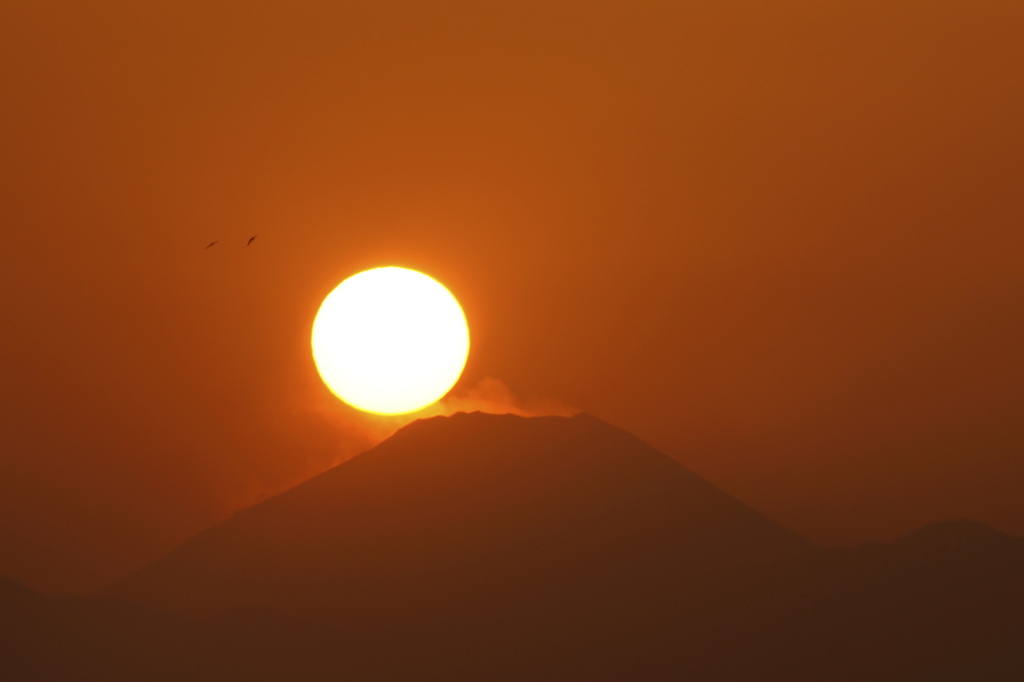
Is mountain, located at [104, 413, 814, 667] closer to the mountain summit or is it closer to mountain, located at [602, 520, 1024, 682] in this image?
the mountain summit

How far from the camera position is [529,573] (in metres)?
4.20

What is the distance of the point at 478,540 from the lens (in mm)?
4215

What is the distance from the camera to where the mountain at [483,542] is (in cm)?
415

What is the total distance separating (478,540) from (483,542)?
26 millimetres

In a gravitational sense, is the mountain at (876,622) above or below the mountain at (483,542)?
below

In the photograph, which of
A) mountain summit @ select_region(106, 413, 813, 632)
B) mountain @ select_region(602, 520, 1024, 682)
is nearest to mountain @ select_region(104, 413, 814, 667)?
mountain summit @ select_region(106, 413, 813, 632)

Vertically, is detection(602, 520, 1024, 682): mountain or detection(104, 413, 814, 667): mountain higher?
detection(104, 413, 814, 667): mountain

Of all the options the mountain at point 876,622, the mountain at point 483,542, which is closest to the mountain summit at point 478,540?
the mountain at point 483,542

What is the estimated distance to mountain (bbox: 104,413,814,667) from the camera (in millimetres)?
4152

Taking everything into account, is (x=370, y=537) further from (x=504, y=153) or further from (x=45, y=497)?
(x=504, y=153)

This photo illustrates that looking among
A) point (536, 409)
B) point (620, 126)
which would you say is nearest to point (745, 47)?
point (620, 126)

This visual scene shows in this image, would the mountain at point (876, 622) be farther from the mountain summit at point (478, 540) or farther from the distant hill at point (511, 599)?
the mountain summit at point (478, 540)

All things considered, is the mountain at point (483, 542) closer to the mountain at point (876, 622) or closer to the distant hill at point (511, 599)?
the distant hill at point (511, 599)

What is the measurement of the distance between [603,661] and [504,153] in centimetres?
247
